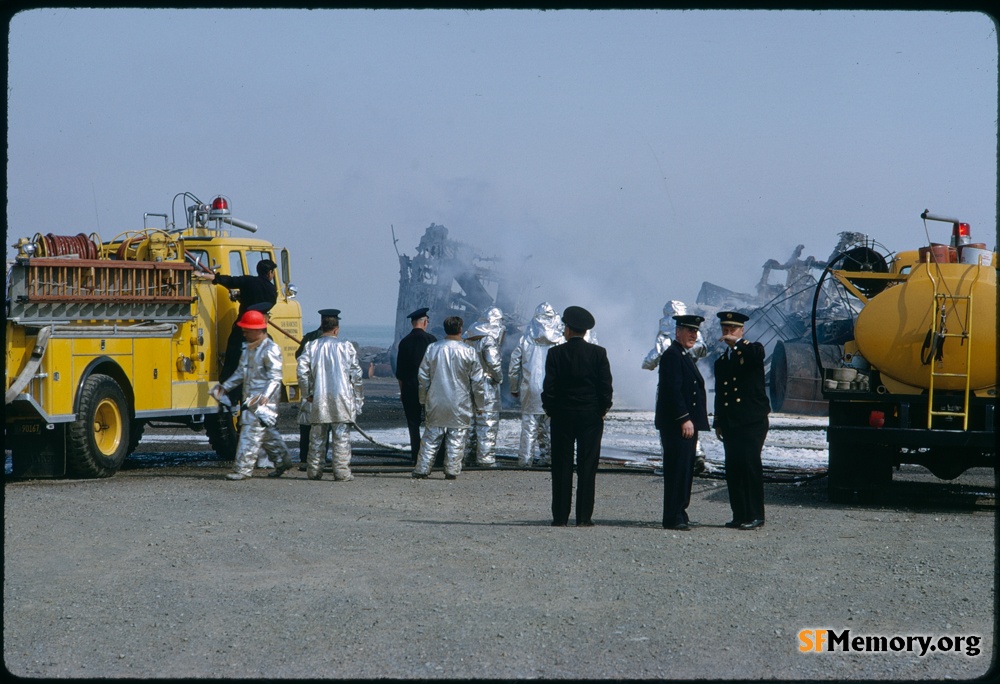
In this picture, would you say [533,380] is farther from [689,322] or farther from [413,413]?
[689,322]

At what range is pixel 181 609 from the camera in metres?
6.70

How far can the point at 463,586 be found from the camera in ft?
24.1

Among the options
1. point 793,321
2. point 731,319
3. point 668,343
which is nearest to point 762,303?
point 793,321

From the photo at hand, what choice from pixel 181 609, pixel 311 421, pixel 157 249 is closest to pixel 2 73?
pixel 181 609

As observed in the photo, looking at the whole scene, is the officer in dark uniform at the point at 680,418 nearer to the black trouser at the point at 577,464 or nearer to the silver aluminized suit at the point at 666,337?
the black trouser at the point at 577,464

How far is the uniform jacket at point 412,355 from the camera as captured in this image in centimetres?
1406

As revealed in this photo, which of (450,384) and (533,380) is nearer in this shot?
(450,384)

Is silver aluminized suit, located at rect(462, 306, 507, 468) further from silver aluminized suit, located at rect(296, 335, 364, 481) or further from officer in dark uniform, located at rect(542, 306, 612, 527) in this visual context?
officer in dark uniform, located at rect(542, 306, 612, 527)

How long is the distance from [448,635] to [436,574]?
1.53m

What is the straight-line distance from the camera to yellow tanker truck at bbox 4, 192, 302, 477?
11.4 m

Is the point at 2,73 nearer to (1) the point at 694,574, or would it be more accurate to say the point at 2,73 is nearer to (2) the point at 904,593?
(1) the point at 694,574

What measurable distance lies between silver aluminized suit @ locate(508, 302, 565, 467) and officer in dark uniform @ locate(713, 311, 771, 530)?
15.3ft

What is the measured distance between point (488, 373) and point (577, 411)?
4485mm

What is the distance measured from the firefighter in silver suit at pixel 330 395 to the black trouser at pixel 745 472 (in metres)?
4.46
